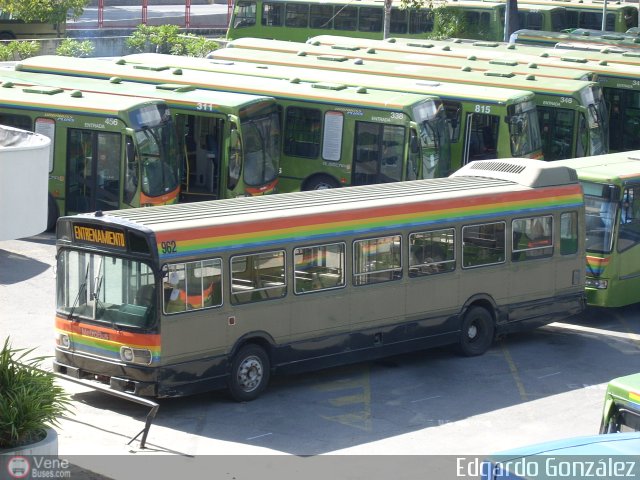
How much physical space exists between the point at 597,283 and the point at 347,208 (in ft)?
18.7

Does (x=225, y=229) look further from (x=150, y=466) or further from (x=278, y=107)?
(x=278, y=107)

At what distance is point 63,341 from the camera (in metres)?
16.2

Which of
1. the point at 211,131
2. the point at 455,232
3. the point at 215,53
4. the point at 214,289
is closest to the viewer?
the point at 214,289

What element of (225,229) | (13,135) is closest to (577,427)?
(225,229)

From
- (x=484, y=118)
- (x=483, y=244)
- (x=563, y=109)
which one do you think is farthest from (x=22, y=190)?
(x=563, y=109)

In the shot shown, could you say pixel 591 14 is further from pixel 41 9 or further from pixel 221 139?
pixel 221 139

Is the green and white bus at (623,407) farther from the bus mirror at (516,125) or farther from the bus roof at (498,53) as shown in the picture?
the bus roof at (498,53)

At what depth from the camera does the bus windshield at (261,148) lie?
2600 centimetres

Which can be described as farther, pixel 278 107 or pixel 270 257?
pixel 278 107

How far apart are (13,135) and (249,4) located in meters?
38.7

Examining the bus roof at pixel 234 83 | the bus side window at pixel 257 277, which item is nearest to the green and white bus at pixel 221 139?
the bus roof at pixel 234 83

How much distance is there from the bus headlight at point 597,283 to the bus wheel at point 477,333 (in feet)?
8.66

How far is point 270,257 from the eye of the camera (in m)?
16.6

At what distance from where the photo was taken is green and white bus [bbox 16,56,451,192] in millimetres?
26188
